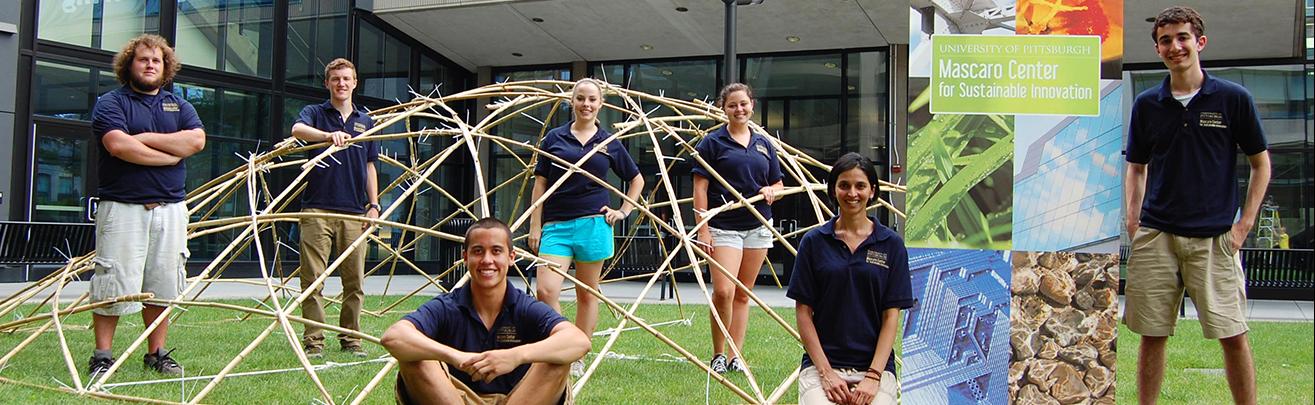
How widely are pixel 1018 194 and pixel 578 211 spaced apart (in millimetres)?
2065

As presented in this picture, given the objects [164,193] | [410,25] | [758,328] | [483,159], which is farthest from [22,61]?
[758,328]

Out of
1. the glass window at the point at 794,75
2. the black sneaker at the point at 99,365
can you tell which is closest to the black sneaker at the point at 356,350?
the black sneaker at the point at 99,365

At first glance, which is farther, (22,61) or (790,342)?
(22,61)

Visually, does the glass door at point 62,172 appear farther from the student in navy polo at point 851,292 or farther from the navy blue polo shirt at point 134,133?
the student in navy polo at point 851,292

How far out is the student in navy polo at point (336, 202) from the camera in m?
5.06

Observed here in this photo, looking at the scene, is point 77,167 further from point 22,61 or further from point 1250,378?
point 1250,378

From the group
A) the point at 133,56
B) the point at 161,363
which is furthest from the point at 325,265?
the point at 133,56

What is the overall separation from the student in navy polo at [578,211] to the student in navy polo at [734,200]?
1.43 feet

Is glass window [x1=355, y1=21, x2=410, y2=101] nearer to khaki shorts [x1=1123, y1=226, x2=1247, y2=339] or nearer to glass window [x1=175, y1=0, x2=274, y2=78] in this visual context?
glass window [x1=175, y1=0, x2=274, y2=78]

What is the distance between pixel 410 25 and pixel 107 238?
32.2ft

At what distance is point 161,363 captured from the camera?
436 cm

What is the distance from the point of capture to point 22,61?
34.6 feet

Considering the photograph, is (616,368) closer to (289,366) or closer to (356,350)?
(356,350)

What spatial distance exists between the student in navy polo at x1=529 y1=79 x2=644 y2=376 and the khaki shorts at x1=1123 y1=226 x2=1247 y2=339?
6.99ft
